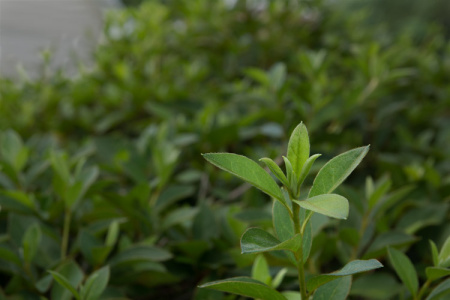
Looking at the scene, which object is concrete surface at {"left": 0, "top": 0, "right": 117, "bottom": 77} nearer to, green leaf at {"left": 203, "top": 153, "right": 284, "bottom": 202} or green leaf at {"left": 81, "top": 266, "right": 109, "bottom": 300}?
green leaf at {"left": 81, "top": 266, "right": 109, "bottom": 300}

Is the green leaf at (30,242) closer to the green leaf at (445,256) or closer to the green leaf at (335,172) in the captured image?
the green leaf at (335,172)

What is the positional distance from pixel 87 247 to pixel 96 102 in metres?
1.10

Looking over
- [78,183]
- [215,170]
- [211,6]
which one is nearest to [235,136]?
[215,170]

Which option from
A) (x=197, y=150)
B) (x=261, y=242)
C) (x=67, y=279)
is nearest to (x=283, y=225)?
(x=261, y=242)

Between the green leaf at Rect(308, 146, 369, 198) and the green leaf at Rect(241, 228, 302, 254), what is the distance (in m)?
0.06

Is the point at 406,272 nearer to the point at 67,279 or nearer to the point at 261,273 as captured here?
the point at 261,273

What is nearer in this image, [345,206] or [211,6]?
[345,206]

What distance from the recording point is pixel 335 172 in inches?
19.3

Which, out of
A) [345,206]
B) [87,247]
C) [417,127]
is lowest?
[417,127]

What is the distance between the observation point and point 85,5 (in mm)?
4344

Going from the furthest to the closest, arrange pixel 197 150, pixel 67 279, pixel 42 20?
1. pixel 42 20
2. pixel 197 150
3. pixel 67 279

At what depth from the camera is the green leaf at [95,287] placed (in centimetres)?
60

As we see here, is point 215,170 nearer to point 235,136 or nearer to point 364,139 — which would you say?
point 235,136

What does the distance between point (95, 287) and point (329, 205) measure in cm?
35
